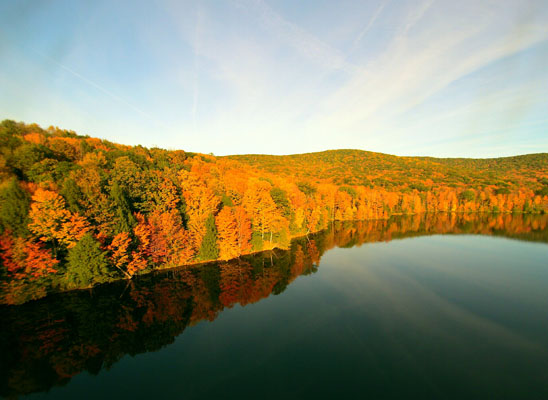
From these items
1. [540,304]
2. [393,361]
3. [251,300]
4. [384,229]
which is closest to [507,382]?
[393,361]

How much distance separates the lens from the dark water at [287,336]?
653 inches

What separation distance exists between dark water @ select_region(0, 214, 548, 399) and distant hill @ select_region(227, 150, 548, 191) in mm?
108493

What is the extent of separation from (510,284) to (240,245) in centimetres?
4523

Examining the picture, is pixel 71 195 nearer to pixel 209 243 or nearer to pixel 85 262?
pixel 85 262

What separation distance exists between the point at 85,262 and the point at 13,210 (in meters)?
9.67

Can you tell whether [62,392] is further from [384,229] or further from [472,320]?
[384,229]

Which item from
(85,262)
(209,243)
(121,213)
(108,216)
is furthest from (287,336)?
(108,216)

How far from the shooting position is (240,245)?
45062mm

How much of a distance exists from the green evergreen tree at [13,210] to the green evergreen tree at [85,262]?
5795 millimetres

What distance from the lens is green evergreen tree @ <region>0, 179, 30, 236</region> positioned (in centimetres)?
2594

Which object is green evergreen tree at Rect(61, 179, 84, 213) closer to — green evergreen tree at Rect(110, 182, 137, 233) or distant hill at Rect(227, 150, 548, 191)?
green evergreen tree at Rect(110, 182, 137, 233)

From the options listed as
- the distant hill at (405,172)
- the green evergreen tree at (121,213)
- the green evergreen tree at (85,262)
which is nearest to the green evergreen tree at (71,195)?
the green evergreen tree at (121,213)

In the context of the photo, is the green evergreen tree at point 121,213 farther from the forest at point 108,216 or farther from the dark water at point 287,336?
the dark water at point 287,336

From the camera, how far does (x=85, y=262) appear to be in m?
28.7
